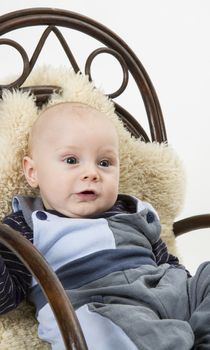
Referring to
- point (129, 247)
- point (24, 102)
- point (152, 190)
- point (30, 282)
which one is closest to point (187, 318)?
point (129, 247)

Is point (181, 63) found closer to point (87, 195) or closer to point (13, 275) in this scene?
point (87, 195)

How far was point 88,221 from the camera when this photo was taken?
174cm

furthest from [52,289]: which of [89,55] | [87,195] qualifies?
[89,55]

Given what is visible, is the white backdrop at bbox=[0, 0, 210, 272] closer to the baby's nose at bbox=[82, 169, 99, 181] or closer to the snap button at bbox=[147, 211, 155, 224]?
the snap button at bbox=[147, 211, 155, 224]

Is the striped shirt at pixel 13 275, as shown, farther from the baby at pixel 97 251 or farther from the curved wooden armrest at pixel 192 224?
the curved wooden armrest at pixel 192 224

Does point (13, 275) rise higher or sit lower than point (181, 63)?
lower

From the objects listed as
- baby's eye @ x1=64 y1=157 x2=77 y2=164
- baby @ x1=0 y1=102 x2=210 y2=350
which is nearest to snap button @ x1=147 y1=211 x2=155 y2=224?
baby @ x1=0 y1=102 x2=210 y2=350

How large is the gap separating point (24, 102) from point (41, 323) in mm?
546

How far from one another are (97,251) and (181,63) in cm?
113

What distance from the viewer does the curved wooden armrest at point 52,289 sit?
133 cm

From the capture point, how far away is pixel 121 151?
6.73 ft

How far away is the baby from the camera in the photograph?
5.09 feet

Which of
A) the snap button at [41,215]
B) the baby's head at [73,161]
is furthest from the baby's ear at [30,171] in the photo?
the snap button at [41,215]

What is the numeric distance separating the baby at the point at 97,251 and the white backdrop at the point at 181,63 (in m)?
0.80
